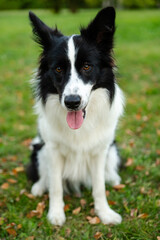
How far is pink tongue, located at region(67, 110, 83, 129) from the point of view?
2605 mm

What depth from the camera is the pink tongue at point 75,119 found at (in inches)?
103

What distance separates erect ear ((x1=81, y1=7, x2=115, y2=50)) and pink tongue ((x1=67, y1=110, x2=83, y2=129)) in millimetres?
756

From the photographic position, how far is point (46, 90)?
9.12ft

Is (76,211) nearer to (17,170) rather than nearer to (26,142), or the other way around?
(17,170)

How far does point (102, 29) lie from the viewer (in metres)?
2.65

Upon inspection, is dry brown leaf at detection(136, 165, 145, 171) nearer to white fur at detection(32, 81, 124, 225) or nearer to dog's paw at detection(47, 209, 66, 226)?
white fur at detection(32, 81, 124, 225)

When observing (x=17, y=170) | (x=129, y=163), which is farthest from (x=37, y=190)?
(x=129, y=163)

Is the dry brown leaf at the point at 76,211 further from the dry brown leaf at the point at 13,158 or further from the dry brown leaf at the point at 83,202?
the dry brown leaf at the point at 13,158

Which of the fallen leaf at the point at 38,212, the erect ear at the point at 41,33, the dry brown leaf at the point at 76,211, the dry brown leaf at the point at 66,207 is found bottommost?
the dry brown leaf at the point at 66,207

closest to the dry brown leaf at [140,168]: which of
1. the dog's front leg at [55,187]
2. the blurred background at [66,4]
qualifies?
the dog's front leg at [55,187]

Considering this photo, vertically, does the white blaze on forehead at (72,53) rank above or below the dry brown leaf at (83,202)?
above

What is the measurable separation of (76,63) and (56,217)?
1.69m

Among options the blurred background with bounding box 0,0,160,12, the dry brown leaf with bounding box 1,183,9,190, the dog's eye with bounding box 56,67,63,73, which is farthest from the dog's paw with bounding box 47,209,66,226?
the blurred background with bounding box 0,0,160,12

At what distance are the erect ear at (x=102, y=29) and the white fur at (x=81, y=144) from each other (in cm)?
51
